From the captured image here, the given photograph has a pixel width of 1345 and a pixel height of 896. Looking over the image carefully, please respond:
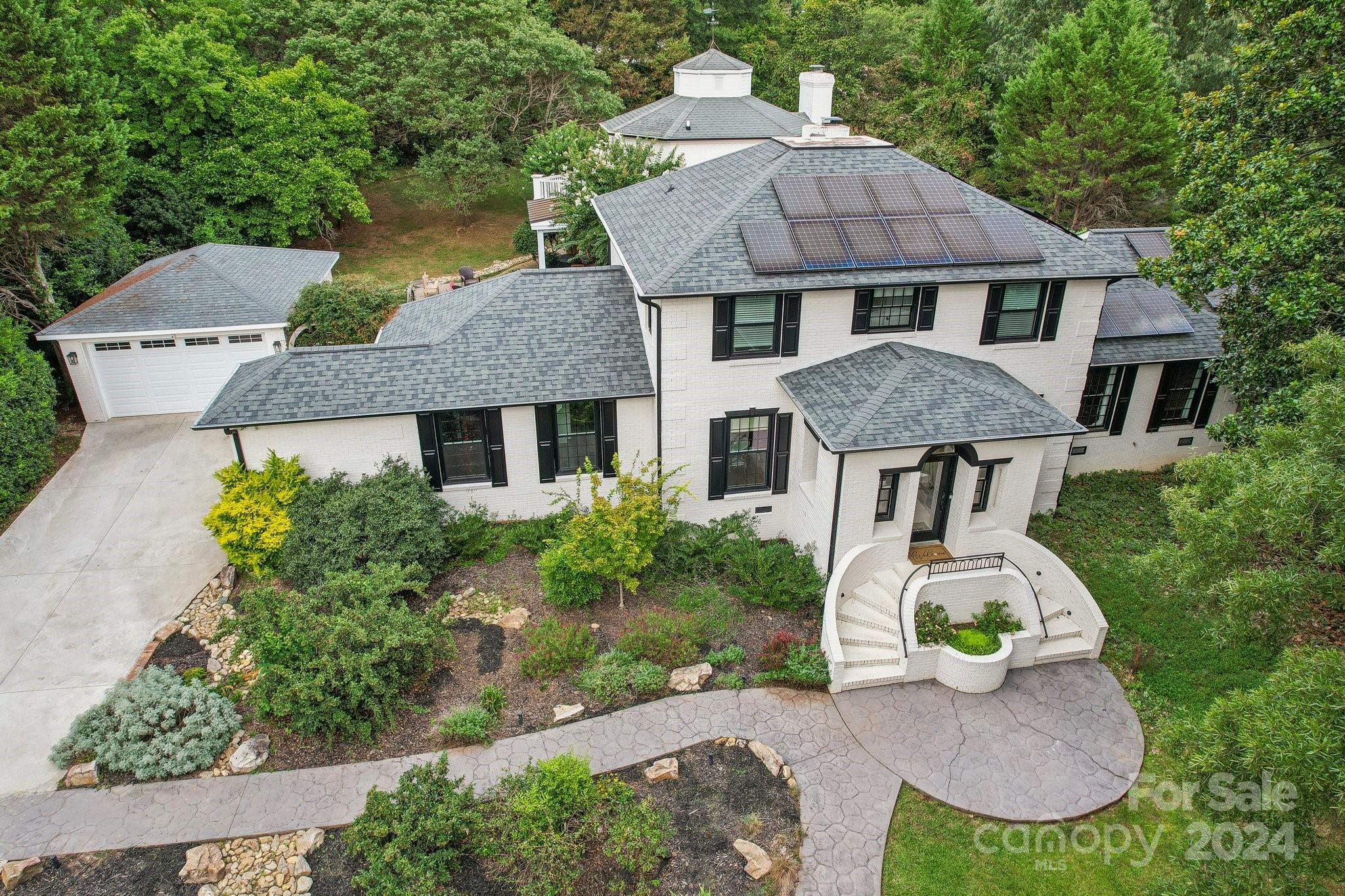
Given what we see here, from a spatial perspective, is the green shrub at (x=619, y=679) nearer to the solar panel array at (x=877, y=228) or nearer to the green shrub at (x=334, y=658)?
the green shrub at (x=334, y=658)

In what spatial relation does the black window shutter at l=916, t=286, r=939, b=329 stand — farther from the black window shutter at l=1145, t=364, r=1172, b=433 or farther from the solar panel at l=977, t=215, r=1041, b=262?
the black window shutter at l=1145, t=364, r=1172, b=433

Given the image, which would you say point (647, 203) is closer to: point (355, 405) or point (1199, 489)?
point (355, 405)

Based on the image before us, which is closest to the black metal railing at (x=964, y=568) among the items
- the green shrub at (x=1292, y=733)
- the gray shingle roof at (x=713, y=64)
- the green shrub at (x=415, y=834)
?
the green shrub at (x=1292, y=733)

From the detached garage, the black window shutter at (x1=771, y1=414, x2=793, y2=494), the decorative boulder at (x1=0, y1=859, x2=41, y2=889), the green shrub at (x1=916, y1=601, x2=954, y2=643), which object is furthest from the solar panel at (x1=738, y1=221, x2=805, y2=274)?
the decorative boulder at (x1=0, y1=859, x2=41, y2=889)

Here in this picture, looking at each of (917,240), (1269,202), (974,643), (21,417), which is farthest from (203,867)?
(1269,202)

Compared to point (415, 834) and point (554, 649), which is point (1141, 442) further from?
point (415, 834)

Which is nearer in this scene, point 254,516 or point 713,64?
point 254,516

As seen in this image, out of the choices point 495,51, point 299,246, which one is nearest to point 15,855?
point 299,246
